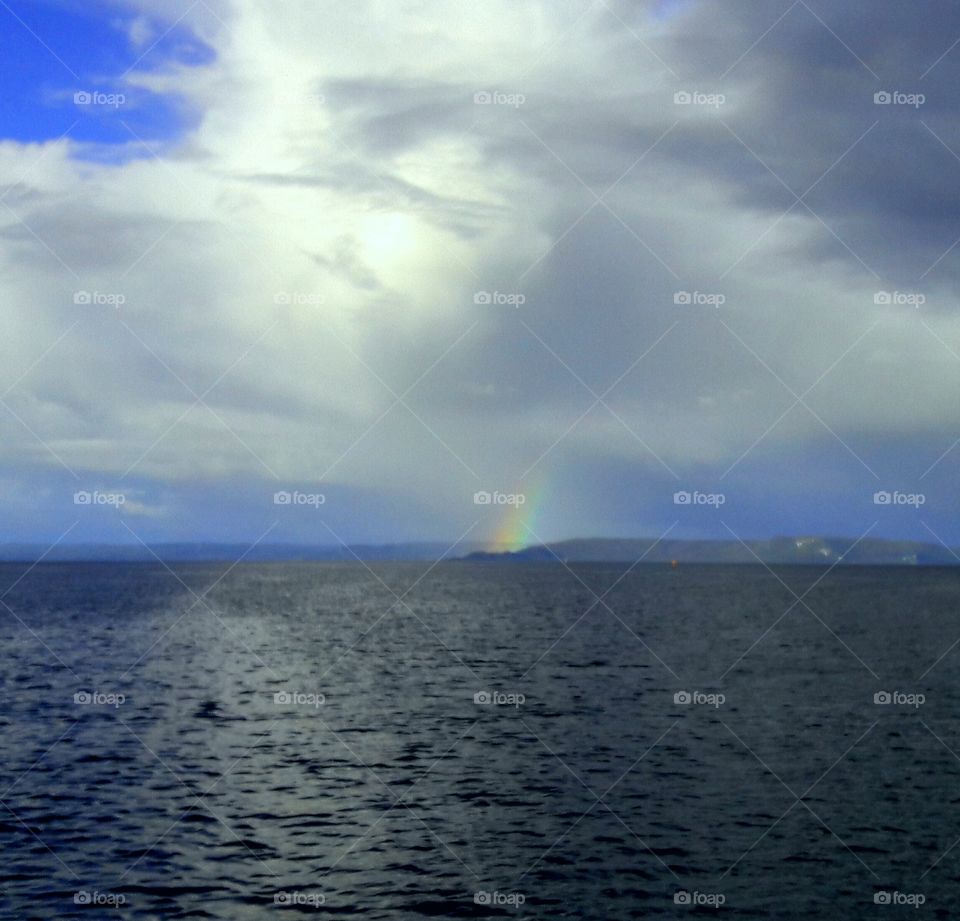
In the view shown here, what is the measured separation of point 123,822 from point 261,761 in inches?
381

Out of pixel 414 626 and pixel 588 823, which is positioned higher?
pixel 414 626

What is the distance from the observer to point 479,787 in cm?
4156

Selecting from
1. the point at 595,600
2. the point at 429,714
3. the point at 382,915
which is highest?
the point at 595,600

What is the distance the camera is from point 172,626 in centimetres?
12794

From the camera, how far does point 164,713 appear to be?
58000 mm

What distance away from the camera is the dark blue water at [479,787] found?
30.1 meters

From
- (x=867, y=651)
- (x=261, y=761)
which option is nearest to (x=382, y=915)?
(x=261, y=761)

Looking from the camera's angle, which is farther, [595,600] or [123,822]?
[595,600]

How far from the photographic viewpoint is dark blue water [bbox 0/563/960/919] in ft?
98.8

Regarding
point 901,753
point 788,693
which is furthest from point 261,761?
point 788,693

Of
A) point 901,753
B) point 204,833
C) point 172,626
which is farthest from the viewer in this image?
point 172,626

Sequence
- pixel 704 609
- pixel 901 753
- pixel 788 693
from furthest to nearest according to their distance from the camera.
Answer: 1. pixel 704 609
2. pixel 788 693
3. pixel 901 753

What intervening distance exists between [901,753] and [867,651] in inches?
1946

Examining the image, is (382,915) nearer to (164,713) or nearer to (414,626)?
(164,713)
